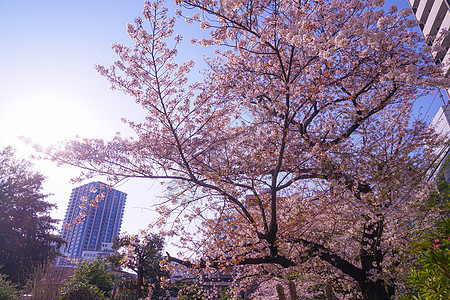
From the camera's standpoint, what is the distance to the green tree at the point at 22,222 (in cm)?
2203

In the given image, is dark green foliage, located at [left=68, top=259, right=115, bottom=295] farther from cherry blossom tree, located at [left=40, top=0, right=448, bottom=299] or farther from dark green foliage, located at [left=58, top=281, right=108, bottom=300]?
cherry blossom tree, located at [left=40, top=0, right=448, bottom=299]

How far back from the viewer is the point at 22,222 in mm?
24125

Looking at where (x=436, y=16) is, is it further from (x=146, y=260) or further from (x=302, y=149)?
(x=146, y=260)

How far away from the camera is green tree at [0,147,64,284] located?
22031mm

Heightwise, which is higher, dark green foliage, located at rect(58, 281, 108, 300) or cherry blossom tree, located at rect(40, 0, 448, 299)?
cherry blossom tree, located at rect(40, 0, 448, 299)

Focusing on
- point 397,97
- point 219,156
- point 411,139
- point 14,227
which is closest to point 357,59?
point 397,97

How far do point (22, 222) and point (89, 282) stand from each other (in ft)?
48.7

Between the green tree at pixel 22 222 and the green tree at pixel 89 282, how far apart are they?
1078 centimetres

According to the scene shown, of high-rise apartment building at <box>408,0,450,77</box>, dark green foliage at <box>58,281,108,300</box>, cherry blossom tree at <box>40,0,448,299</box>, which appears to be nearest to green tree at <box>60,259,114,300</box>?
dark green foliage at <box>58,281,108,300</box>

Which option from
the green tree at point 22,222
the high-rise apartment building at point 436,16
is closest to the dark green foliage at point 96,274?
the green tree at point 22,222

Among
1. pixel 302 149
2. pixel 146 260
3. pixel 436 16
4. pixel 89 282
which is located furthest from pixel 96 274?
pixel 436 16

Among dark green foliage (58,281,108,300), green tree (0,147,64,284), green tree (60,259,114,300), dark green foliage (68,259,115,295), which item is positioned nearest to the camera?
dark green foliage (58,281,108,300)

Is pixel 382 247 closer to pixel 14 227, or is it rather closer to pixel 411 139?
pixel 411 139

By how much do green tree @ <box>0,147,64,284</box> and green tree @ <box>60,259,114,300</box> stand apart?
10.8 metres
